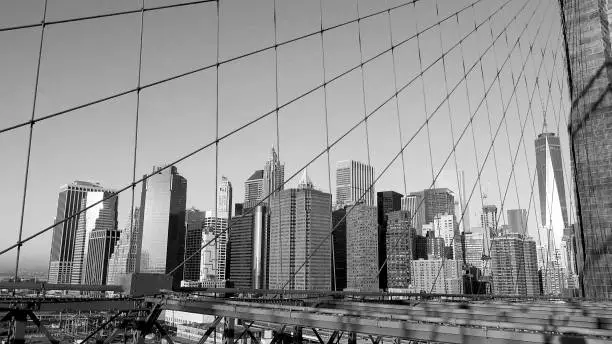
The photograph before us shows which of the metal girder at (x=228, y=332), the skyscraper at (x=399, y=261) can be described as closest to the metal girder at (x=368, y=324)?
the metal girder at (x=228, y=332)

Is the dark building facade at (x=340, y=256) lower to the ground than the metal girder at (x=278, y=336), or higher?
higher

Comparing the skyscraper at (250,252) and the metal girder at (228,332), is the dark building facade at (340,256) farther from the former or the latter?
the metal girder at (228,332)

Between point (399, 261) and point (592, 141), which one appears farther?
point (399, 261)

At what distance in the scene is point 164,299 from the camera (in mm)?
8992

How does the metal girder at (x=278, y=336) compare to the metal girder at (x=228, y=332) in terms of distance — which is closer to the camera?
the metal girder at (x=228, y=332)

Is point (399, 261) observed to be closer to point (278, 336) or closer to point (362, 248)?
point (362, 248)

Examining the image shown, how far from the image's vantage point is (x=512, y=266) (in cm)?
12538

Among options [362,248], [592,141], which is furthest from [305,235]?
[592,141]

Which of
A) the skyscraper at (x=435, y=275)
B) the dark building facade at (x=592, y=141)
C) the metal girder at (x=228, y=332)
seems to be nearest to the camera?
the metal girder at (x=228, y=332)

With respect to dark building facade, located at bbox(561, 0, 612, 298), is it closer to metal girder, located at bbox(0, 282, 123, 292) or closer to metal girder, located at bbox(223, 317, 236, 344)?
metal girder, located at bbox(223, 317, 236, 344)

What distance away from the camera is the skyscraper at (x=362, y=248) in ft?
534

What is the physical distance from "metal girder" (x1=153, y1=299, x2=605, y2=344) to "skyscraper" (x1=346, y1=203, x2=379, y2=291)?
5909 inches

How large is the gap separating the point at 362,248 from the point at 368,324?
167230 mm

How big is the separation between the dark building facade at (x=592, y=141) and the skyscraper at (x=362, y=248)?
140 meters
